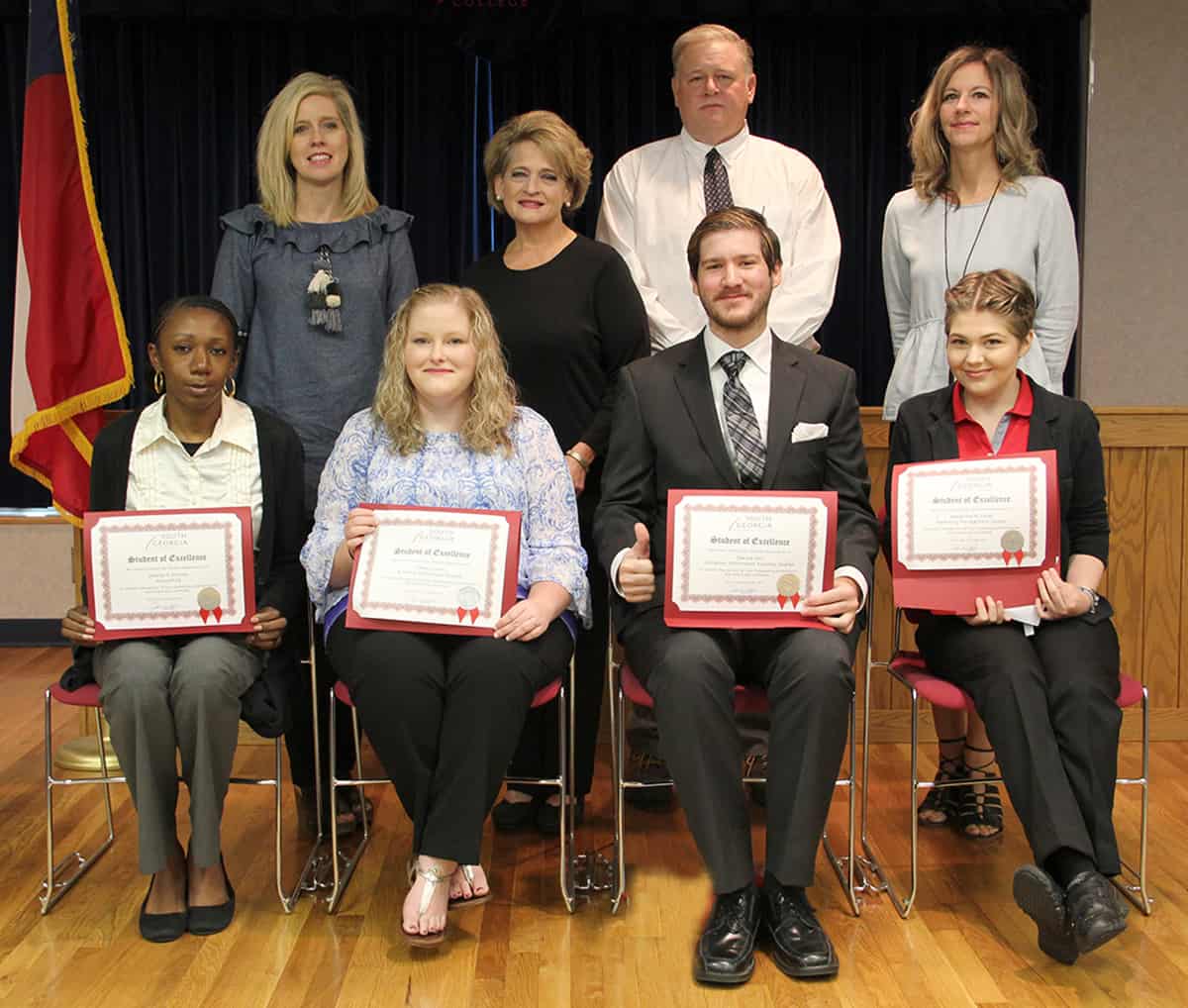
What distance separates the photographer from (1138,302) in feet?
19.8

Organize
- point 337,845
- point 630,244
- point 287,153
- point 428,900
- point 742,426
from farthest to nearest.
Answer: point 630,244 < point 287,153 < point 337,845 < point 742,426 < point 428,900

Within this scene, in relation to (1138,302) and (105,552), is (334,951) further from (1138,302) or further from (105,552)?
(1138,302)

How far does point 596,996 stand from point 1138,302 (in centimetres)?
462

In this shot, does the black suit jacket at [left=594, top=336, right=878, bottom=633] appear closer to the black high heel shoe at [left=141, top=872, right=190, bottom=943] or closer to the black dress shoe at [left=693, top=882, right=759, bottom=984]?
the black dress shoe at [left=693, top=882, right=759, bottom=984]

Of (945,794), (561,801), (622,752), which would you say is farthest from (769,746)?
(945,794)

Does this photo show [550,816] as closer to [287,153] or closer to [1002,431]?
[1002,431]

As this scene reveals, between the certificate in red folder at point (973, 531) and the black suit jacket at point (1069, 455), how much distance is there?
12cm

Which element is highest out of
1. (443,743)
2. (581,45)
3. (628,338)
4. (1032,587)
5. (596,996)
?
(581,45)

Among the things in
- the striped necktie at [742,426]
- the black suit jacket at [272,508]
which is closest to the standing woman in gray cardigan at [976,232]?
the striped necktie at [742,426]

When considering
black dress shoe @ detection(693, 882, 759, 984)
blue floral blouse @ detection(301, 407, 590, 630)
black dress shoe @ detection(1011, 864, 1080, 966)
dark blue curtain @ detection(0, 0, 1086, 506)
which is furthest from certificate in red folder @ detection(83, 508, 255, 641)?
dark blue curtain @ detection(0, 0, 1086, 506)

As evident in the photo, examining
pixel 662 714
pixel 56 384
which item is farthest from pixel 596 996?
pixel 56 384

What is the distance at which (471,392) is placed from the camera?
3092mm

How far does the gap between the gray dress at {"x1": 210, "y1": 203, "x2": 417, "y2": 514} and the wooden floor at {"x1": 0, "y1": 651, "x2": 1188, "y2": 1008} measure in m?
1.06

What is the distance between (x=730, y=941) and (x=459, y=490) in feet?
3.71
